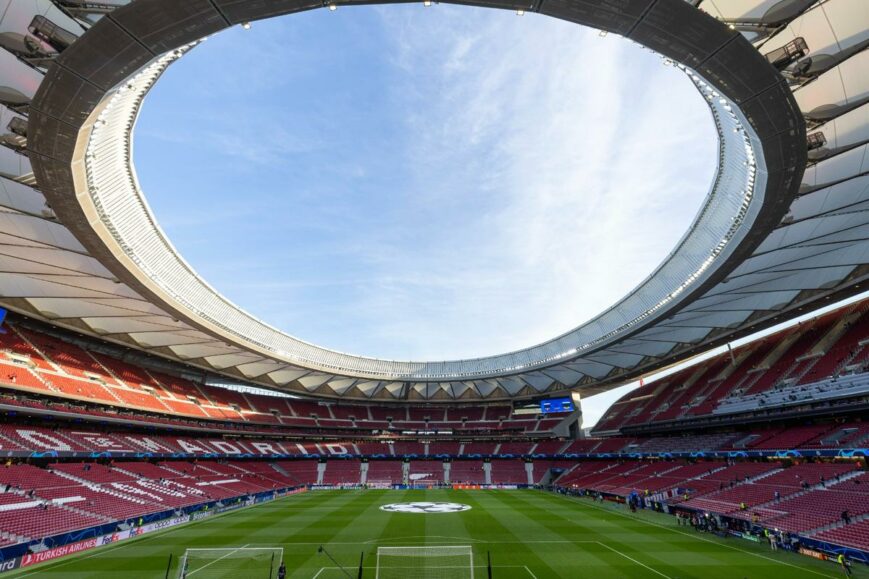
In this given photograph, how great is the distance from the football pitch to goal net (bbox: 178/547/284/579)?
132mm

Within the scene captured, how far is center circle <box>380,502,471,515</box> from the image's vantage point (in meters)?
35.2

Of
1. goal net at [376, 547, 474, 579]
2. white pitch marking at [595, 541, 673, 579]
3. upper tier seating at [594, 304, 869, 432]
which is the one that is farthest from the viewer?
upper tier seating at [594, 304, 869, 432]

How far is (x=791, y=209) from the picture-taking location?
2144cm

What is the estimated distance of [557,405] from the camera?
66250 mm

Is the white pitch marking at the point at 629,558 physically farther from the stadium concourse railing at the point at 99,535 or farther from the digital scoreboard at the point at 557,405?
the digital scoreboard at the point at 557,405

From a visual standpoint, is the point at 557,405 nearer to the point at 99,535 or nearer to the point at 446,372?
the point at 446,372

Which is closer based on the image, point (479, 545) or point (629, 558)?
point (629, 558)

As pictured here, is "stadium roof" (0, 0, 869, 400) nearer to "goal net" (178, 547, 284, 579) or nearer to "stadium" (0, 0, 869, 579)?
"stadium" (0, 0, 869, 579)

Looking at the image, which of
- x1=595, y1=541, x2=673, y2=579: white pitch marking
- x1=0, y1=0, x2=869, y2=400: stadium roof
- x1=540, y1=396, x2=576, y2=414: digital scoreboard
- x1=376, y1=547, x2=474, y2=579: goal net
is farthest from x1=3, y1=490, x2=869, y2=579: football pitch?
x1=540, y1=396, x2=576, y2=414: digital scoreboard

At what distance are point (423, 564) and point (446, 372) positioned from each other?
145 ft

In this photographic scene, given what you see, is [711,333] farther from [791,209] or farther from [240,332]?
[240,332]

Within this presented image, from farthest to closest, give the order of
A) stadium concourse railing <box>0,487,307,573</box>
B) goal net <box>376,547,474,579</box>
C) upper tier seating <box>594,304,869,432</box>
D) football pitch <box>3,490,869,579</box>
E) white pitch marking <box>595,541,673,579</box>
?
upper tier seating <box>594,304,869,432</box> < stadium concourse railing <box>0,487,307,573</box> < football pitch <box>3,490,869,579</box> < white pitch marking <box>595,541,673,579</box> < goal net <box>376,547,474,579</box>

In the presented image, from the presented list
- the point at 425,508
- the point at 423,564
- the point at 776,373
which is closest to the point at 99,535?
the point at 423,564

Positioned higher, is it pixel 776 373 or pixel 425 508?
pixel 776 373
